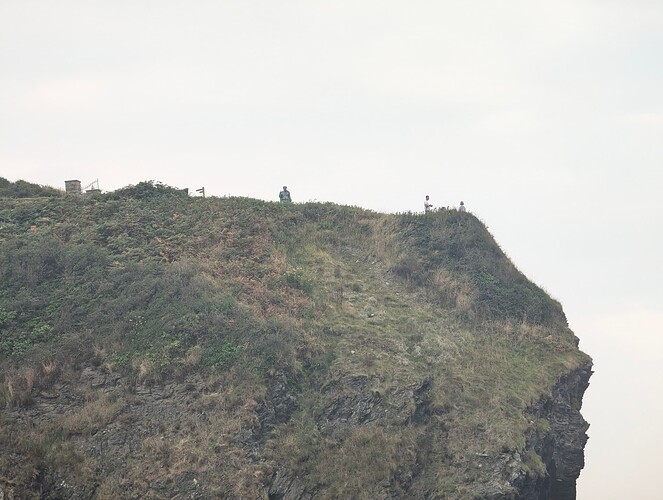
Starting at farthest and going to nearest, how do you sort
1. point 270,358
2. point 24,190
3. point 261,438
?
point 24,190 → point 270,358 → point 261,438

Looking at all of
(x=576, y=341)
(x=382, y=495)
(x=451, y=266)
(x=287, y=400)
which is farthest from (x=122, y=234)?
(x=576, y=341)

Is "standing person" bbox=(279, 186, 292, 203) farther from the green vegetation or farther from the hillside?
the green vegetation

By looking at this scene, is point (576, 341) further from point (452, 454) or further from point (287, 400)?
point (287, 400)

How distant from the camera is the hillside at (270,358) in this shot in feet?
84.6

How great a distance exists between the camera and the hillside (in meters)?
25.8

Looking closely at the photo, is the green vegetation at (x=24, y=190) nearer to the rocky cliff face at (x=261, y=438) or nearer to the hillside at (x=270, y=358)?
the hillside at (x=270, y=358)

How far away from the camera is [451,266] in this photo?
38281 mm

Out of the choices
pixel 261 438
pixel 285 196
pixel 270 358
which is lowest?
pixel 261 438

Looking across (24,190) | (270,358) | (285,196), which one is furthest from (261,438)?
(24,190)

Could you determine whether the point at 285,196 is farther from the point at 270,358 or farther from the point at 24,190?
the point at 270,358

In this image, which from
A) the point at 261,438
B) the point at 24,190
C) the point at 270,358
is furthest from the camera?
the point at 24,190

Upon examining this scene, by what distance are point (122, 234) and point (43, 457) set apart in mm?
14607

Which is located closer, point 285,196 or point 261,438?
point 261,438

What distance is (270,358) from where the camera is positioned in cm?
2977
